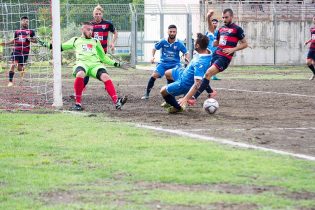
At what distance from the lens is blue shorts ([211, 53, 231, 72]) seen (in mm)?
16344

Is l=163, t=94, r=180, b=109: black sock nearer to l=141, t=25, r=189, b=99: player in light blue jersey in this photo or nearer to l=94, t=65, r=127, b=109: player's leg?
l=94, t=65, r=127, b=109: player's leg

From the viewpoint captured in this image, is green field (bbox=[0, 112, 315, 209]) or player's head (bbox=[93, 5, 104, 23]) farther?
player's head (bbox=[93, 5, 104, 23])

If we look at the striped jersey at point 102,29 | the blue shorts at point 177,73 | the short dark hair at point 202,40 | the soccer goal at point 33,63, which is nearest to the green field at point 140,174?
the short dark hair at point 202,40

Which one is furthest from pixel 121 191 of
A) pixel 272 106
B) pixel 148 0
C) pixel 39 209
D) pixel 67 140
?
pixel 148 0

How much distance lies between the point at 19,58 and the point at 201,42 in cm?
1080

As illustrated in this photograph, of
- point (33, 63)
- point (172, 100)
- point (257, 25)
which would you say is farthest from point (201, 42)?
point (257, 25)

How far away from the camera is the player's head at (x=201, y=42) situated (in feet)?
49.1

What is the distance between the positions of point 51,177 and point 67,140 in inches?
111

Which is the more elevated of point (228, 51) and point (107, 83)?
point (228, 51)

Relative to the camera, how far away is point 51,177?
8.52 metres

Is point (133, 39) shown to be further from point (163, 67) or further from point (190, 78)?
point (190, 78)

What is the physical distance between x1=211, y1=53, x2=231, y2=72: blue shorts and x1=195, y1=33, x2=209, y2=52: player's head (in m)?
1.17

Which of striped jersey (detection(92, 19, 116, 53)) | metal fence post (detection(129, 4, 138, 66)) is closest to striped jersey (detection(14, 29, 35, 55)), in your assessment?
striped jersey (detection(92, 19, 116, 53))

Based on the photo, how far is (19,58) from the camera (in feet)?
80.9
